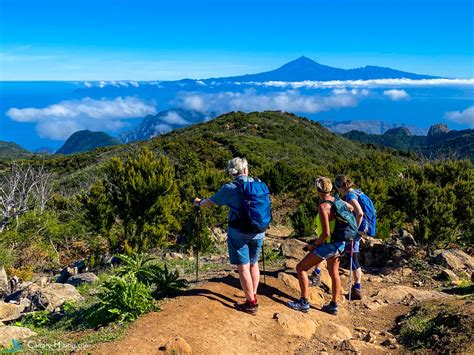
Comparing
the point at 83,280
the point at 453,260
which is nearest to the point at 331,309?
the point at 453,260

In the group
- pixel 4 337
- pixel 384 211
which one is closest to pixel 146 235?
pixel 4 337

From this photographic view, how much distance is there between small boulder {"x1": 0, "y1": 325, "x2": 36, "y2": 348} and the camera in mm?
5183

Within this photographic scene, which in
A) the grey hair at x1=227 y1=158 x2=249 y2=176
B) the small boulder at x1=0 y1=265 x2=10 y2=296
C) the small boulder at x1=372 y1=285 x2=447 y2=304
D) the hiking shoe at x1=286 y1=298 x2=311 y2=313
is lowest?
the small boulder at x1=0 y1=265 x2=10 y2=296

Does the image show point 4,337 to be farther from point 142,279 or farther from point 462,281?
point 462,281

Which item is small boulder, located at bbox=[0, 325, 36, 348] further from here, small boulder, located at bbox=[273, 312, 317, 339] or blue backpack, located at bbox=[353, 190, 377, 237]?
blue backpack, located at bbox=[353, 190, 377, 237]

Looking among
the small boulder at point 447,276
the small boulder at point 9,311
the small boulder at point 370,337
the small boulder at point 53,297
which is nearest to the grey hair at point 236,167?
the small boulder at point 370,337

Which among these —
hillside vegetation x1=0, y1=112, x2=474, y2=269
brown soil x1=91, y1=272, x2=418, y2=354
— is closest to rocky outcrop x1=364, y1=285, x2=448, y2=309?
brown soil x1=91, y1=272, x2=418, y2=354

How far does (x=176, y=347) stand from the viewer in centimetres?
452

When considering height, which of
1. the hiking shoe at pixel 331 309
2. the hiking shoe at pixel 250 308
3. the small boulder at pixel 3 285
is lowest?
the small boulder at pixel 3 285

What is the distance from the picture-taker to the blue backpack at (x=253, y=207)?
521cm

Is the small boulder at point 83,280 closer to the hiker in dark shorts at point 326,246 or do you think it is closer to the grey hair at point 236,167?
the hiker in dark shorts at point 326,246

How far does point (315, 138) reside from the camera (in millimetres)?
63969

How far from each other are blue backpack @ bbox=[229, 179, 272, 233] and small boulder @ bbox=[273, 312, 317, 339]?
1.28 m

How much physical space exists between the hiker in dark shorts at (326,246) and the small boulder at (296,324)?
0.31m
